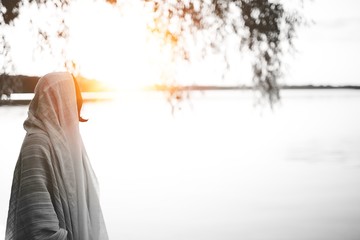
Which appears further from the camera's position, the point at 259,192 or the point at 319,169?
the point at 319,169

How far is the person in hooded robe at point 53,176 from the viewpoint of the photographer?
69.4 inches

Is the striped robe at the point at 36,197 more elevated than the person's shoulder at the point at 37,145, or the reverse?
the person's shoulder at the point at 37,145

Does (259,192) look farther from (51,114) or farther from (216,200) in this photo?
(51,114)

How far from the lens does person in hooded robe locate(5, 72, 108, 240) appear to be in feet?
5.79

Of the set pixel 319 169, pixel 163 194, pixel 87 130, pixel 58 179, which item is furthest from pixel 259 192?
pixel 87 130

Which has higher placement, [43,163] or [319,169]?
[43,163]

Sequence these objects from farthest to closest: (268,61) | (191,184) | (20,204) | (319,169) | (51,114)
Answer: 1. (319,169)
2. (191,184)
3. (268,61)
4. (51,114)
5. (20,204)

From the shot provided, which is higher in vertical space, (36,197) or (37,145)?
(37,145)

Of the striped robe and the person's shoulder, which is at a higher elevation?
the person's shoulder

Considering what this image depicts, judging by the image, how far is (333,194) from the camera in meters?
10.5

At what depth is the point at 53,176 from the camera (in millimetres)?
1846

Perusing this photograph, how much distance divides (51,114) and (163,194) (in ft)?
28.5

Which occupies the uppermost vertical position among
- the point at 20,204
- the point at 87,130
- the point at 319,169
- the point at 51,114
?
the point at 51,114

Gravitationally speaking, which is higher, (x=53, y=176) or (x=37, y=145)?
(x=37, y=145)
